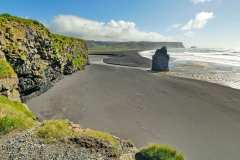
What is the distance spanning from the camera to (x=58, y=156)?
41.7 ft

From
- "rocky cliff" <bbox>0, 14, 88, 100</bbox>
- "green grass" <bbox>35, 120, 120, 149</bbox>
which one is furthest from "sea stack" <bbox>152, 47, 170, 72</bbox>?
"green grass" <bbox>35, 120, 120, 149</bbox>

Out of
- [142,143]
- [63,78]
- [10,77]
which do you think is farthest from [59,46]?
[142,143]

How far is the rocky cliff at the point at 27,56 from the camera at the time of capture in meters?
29.8

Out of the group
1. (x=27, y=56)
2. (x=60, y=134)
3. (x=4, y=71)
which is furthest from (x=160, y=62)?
(x=60, y=134)

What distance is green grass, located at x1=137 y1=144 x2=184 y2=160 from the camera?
1303 cm

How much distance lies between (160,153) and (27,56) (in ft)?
82.5

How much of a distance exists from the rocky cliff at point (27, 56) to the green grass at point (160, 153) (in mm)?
15115

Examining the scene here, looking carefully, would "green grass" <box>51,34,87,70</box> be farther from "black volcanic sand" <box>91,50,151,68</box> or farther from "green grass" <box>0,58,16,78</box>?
"green grass" <box>0,58,16,78</box>

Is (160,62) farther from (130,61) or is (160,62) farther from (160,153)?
(160,153)

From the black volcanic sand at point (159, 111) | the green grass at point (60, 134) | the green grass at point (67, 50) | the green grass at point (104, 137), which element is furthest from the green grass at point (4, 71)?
the green grass at point (67, 50)

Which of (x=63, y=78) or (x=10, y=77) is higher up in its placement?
(x=10, y=77)

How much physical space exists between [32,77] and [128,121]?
15.1 meters

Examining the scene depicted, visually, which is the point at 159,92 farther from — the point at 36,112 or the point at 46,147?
the point at 46,147

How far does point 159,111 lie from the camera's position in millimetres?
29422
